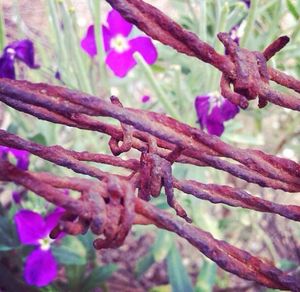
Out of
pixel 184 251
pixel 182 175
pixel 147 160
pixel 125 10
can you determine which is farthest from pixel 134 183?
pixel 184 251

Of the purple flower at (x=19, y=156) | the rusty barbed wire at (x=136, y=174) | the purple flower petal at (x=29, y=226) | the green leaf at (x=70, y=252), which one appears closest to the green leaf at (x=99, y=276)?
the green leaf at (x=70, y=252)

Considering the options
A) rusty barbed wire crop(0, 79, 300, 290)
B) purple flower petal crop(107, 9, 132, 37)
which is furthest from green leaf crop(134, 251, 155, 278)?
rusty barbed wire crop(0, 79, 300, 290)

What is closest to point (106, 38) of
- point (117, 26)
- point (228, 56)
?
point (117, 26)

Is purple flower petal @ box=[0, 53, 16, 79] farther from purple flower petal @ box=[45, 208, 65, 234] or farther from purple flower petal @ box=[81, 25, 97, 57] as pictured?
purple flower petal @ box=[45, 208, 65, 234]

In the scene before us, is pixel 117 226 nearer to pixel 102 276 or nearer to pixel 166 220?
pixel 166 220

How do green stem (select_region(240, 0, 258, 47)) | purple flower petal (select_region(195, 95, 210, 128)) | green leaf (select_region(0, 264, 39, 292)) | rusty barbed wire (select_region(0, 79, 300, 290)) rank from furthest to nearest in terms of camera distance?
green leaf (select_region(0, 264, 39, 292)), purple flower petal (select_region(195, 95, 210, 128)), green stem (select_region(240, 0, 258, 47)), rusty barbed wire (select_region(0, 79, 300, 290))

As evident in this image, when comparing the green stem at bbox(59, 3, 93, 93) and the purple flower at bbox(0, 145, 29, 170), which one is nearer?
the green stem at bbox(59, 3, 93, 93)
